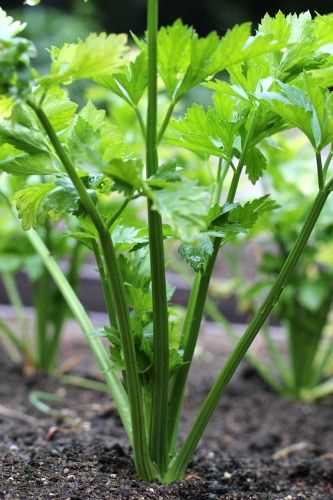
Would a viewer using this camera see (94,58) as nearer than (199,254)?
Yes

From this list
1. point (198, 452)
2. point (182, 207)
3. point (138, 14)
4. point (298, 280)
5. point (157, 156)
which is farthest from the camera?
point (138, 14)

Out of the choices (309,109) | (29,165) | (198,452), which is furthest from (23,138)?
(198,452)

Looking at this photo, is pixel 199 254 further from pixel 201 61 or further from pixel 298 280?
pixel 298 280

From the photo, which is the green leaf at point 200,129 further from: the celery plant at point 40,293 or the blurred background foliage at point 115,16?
the blurred background foliage at point 115,16

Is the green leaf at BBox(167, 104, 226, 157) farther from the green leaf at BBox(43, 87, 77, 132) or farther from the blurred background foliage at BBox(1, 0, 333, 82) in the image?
the blurred background foliage at BBox(1, 0, 333, 82)

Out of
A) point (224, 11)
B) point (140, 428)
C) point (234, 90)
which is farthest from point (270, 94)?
point (224, 11)

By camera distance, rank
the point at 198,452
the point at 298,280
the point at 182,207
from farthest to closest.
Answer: the point at 298,280 < the point at 198,452 < the point at 182,207

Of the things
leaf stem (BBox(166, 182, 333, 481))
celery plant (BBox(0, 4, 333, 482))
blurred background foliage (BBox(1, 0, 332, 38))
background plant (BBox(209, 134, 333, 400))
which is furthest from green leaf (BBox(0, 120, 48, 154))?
blurred background foliage (BBox(1, 0, 332, 38))

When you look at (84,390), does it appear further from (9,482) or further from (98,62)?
(98,62)
